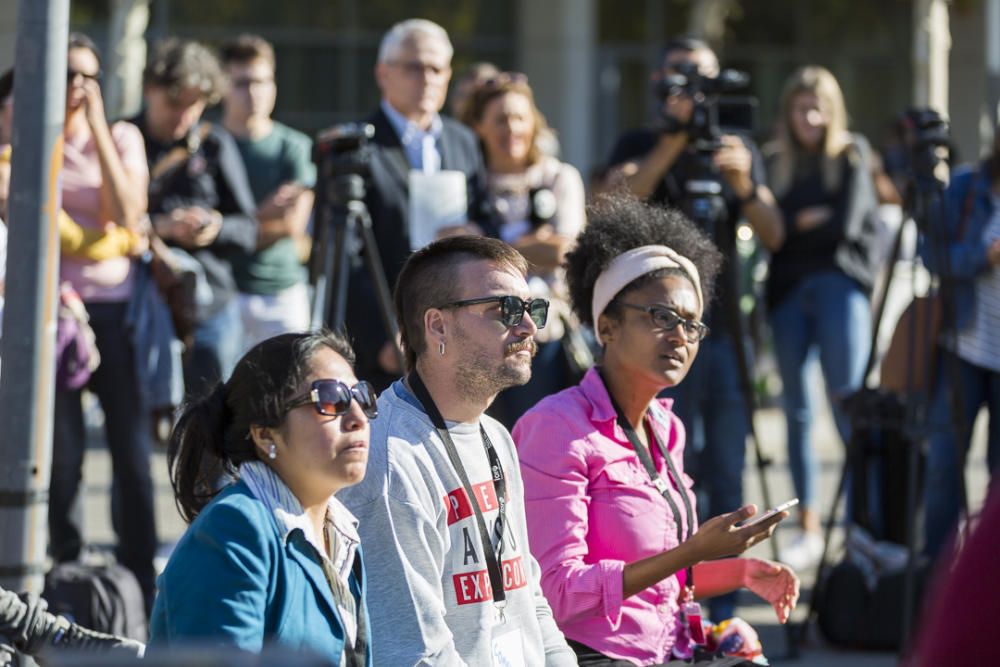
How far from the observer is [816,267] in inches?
275

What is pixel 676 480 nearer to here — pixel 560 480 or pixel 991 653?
pixel 560 480

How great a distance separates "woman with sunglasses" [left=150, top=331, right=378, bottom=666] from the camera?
9.08 ft

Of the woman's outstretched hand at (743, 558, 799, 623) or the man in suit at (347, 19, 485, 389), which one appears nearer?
the woman's outstretched hand at (743, 558, 799, 623)

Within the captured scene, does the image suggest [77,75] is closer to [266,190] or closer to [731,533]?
[266,190]

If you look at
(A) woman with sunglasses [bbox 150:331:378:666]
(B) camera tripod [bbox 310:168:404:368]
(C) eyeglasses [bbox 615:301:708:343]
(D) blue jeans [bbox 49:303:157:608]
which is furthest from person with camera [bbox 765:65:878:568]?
(A) woman with sunglasses [bbox 150:331:378:666]

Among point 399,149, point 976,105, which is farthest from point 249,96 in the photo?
point 976,105

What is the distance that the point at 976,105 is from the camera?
1719cm

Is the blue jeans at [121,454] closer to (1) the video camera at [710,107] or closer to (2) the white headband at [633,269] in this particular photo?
(1) the video camera at [710,107]

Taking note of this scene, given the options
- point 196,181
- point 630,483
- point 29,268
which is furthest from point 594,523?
point 196,181

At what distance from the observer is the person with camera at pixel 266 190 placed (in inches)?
264

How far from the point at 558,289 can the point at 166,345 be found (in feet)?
4.57

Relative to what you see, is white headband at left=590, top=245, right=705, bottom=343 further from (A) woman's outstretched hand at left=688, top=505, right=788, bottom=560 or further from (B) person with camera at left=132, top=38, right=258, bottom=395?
(B) person with camera at left=132, top=38, right=258, bottom=395

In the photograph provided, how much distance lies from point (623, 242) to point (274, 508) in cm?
147

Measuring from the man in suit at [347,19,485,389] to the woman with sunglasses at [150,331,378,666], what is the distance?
8.45ft
